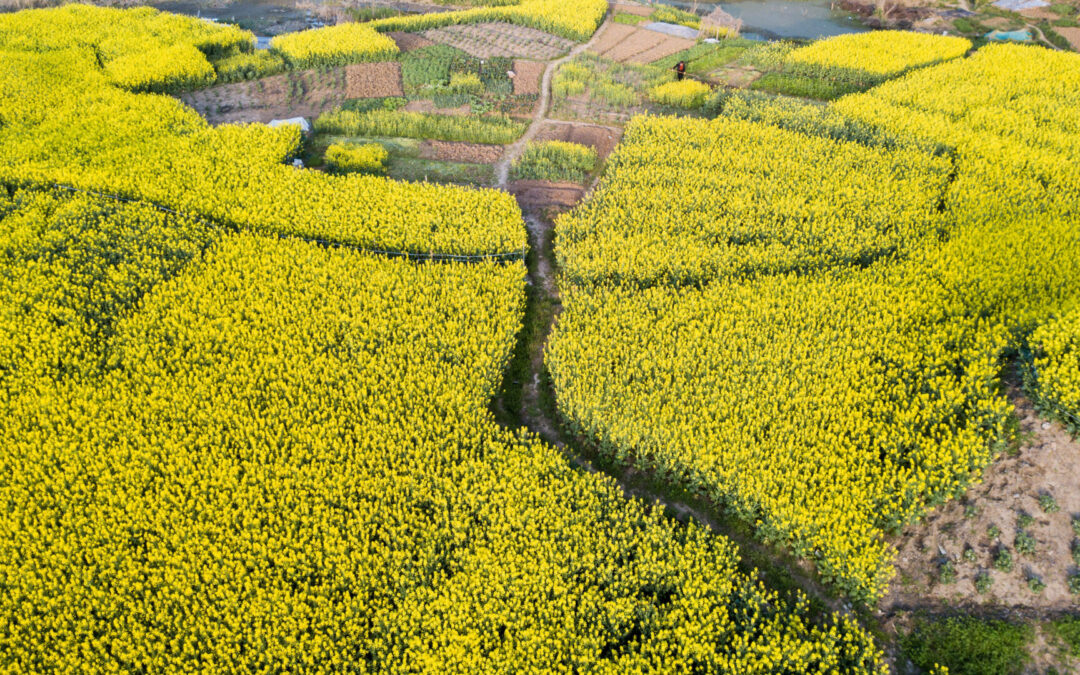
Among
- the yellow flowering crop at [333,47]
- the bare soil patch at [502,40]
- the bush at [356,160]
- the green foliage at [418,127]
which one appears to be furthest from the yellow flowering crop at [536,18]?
the bush at [356,160]

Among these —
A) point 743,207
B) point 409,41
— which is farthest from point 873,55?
point 409,41

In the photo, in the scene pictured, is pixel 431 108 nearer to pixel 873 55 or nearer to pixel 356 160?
pixel 356 160

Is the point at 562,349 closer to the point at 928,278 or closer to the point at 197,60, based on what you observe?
the point at 928,278

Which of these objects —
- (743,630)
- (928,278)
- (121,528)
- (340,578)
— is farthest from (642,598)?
(928,278)

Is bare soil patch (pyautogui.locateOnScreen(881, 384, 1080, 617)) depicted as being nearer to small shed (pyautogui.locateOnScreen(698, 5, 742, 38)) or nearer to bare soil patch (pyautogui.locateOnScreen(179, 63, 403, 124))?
bare soil patch (pyautogui.locateOnScreen(179, 63, 403, 124))

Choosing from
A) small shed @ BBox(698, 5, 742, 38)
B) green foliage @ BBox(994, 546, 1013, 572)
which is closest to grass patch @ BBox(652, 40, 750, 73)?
small shed @ BBox(698, 5, 742, 38)
